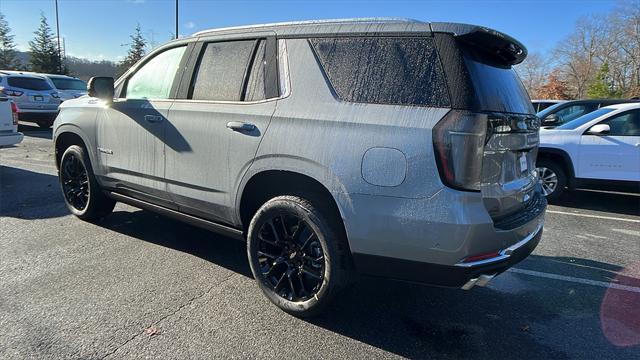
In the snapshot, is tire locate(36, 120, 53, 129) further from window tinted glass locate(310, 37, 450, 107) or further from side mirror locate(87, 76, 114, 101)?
window tinted glass locate(310, 37, 450, 107)

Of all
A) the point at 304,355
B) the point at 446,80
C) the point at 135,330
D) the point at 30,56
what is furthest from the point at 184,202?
the point at 30,56

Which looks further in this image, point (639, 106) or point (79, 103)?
point (639, 106)

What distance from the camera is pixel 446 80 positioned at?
2.46m

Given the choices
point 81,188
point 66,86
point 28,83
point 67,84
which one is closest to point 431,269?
point 81,188

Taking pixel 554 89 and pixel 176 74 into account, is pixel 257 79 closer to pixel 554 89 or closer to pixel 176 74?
pixel 176 74

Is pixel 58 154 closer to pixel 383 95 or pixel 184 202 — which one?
pixel 184 202

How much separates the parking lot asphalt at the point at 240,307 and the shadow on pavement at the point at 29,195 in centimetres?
47

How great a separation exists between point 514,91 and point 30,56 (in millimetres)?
45646

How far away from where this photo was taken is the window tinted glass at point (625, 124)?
6.80m

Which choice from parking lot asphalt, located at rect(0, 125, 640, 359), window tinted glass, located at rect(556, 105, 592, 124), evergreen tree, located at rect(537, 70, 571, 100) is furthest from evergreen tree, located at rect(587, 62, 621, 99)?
parking lot asphalt, located at rect(0, 125, 640, 359)

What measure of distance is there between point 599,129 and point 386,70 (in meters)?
5.74

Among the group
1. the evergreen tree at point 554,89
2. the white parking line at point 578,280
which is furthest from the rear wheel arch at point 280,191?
the evergreen tree at point 554,89

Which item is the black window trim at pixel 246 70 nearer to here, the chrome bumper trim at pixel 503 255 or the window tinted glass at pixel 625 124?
the chrome bumper trim at pixel 503 255

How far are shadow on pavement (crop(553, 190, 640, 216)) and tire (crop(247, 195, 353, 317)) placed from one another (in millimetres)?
5845
